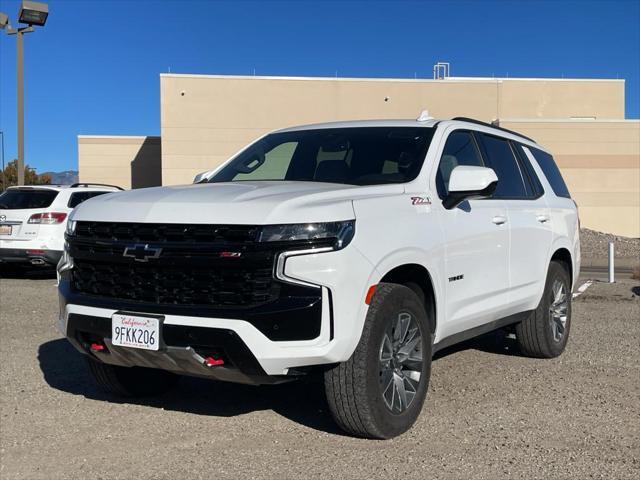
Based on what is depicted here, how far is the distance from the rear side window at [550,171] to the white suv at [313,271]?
1580mm

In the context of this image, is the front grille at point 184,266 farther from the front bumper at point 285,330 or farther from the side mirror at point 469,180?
the side mirror at point 469,180

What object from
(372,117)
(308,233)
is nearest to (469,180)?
(308,233)

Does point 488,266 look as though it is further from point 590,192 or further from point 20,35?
point 590,192

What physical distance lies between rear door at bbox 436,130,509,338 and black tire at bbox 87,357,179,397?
2.16m

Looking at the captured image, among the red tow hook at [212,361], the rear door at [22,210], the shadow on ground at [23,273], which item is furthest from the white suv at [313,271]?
the shadow on ground at [23,273]

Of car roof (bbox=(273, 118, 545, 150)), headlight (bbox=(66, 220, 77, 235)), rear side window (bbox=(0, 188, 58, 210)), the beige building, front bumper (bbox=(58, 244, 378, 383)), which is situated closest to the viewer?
front bumper (bbox=(58, 244, 378, 383))

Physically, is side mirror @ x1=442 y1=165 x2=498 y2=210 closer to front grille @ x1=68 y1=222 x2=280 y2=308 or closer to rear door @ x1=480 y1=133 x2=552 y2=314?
rear door @ x1=480 y1=133 x2=552 y2=314

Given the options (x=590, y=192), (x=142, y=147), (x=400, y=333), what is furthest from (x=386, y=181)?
(x=142, y=147)

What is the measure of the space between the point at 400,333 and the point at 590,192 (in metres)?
36.2

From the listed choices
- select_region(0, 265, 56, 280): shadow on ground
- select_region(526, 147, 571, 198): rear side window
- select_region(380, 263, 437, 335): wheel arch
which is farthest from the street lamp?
select_region(380, 263, 437, 335): wheel arch

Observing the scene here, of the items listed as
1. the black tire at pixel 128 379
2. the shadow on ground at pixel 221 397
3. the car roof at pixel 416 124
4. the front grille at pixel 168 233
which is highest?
the car roof at pixel 416 124

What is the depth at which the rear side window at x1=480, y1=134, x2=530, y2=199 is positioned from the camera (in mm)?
5859

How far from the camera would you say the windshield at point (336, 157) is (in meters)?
4.91

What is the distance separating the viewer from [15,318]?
28.8 ft
